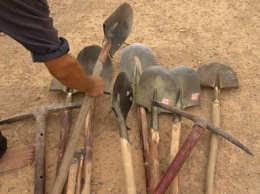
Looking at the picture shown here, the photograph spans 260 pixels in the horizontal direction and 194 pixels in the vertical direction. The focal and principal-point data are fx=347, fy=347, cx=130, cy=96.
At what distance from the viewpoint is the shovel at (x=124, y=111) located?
236 centimetres

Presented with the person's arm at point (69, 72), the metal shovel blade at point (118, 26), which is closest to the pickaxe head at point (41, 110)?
the person's arm at point (69, 72)

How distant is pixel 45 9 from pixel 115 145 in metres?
1.33

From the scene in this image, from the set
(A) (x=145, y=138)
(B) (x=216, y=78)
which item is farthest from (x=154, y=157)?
(B) (x=216, y=78)

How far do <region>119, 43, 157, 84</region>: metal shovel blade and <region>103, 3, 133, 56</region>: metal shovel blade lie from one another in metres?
0.15

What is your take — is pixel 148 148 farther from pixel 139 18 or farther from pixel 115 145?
pixel 139 18

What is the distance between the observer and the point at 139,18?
3.94m

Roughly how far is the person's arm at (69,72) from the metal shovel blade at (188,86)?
93 cm

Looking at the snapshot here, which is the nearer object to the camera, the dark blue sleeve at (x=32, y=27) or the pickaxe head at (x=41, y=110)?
the dark blue sleeve at (x=32, y=27)

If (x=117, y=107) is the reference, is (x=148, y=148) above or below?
below

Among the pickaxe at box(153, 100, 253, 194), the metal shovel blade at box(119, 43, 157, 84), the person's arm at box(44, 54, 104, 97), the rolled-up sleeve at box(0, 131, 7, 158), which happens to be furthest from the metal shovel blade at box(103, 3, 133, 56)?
the rolled-up sleeve at box(0, 131, 7, 158)

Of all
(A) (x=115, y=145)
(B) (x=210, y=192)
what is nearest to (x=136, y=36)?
(A) (x=115, y=145)

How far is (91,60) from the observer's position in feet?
10.5

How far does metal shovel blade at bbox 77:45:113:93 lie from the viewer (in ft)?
10.3

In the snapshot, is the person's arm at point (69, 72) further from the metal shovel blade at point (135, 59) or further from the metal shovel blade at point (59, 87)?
the metal shovel blade at point (135, 59)
